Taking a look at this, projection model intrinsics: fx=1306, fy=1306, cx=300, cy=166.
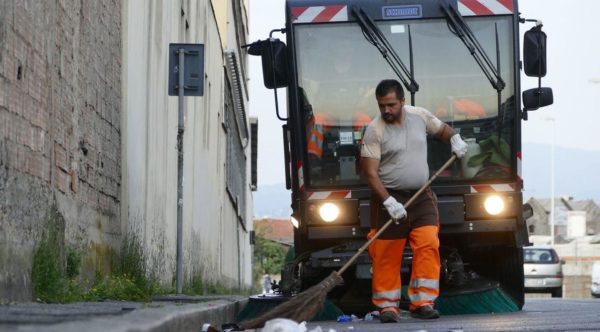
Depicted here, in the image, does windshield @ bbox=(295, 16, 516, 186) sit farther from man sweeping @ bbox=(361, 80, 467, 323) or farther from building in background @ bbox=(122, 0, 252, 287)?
building in background @ bbox=(122, 0, 252, 287)

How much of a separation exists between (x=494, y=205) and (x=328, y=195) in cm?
154

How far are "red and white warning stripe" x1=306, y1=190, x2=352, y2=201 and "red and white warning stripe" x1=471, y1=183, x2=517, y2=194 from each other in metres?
1.17

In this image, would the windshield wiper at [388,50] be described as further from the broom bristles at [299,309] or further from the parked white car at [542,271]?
the parked white car at [542,271]

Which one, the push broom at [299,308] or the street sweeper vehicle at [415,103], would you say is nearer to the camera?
the push broom at [299,308]

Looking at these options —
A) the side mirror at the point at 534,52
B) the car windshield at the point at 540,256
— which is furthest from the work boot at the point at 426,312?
the car windshield at the point at 540,256

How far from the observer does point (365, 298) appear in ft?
41.3

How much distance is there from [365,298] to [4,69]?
589 centimetres

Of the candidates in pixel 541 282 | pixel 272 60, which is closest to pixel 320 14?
pixel 272 60

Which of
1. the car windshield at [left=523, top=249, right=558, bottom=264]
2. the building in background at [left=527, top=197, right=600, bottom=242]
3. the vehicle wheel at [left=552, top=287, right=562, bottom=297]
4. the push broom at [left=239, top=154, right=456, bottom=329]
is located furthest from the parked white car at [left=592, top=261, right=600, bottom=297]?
the building in background at [left=527, top=197, right=600, bottom=242]

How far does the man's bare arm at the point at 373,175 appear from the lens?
33.3 feet

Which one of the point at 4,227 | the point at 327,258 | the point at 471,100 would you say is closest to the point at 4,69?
the point at 4,227

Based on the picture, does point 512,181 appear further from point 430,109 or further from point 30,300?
point 30,300

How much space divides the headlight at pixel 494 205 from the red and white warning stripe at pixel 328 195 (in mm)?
1269

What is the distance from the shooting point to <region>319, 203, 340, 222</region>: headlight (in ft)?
39.8
